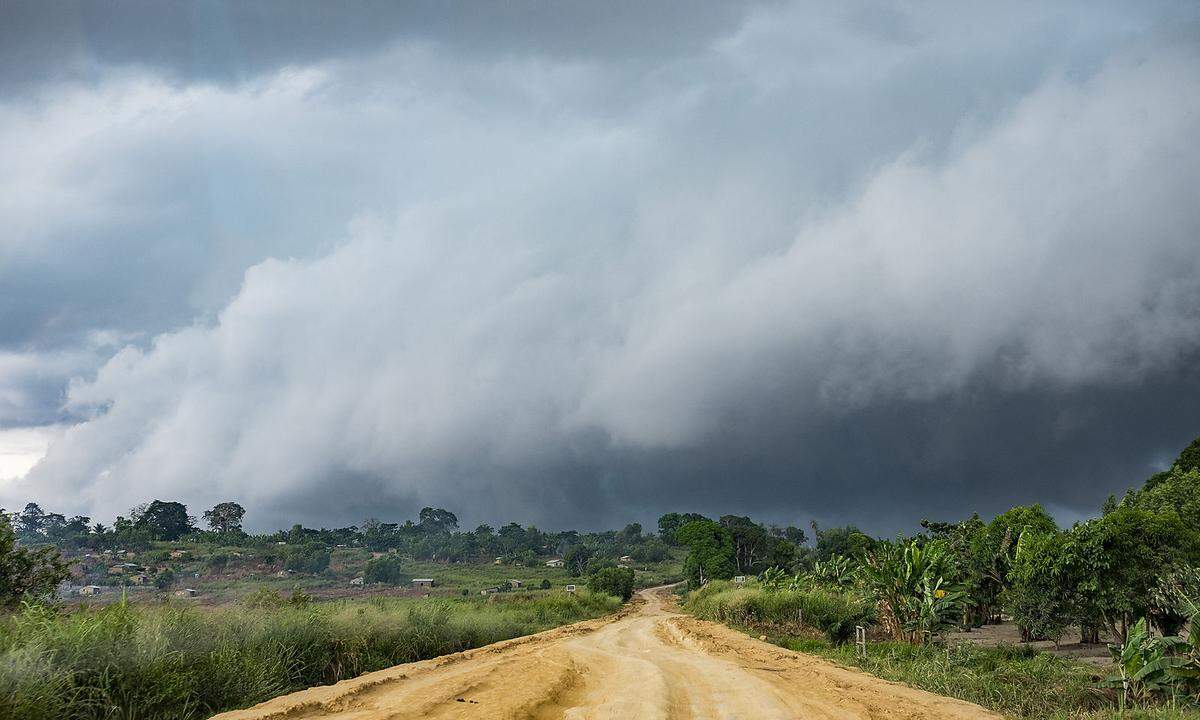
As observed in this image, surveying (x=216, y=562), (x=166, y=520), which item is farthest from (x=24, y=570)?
(x=166, y=520)

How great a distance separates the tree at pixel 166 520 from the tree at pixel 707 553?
77.8 metres

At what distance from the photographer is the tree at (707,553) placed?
90.7 meters

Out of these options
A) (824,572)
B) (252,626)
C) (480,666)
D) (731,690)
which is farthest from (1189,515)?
(252,626)

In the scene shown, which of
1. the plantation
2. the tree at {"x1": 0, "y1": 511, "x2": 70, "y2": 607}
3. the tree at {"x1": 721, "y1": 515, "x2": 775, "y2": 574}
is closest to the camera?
the plantation

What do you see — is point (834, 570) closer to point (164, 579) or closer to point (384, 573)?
point (384, 573)

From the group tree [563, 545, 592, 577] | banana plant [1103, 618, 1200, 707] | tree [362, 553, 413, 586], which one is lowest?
tree [563, 545, 592, 577]

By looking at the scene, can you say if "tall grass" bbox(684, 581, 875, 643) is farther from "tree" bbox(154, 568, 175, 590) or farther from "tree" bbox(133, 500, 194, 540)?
"tree" bbox(133, 500, 194, 540)

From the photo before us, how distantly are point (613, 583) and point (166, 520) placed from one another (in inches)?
3129

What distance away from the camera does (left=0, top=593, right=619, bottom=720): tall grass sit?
10148mm

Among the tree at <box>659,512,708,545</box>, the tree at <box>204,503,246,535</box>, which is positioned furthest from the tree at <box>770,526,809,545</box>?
the tree at <box>204,503,246,535</box>

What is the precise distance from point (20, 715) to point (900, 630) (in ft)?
106

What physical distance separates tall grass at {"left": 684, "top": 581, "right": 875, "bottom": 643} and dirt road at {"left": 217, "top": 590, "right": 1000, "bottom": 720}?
1285cm

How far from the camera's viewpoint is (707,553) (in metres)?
92.4

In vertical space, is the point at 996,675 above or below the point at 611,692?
below
